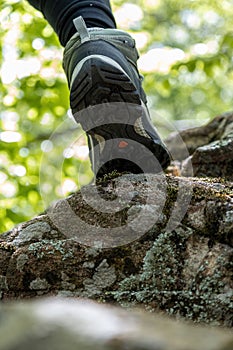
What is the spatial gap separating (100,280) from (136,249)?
0.51ft

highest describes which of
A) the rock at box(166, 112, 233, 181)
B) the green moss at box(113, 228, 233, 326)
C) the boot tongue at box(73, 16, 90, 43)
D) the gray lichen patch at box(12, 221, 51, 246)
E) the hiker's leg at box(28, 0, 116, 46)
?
the hiker's leg at box(28, 0, 116, 46)

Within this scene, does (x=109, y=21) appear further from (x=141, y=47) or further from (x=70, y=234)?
(x=141, y=47)

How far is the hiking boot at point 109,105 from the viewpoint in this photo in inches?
89.1

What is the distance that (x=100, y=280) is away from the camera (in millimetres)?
1770

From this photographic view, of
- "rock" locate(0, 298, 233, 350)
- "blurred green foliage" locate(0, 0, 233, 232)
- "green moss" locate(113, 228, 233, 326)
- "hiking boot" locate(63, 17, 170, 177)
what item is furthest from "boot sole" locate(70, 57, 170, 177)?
"blurred green foliage" locate(0, 0, 233, 232)

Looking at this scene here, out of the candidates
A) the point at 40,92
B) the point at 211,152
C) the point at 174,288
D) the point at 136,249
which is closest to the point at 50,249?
the point at 136,249

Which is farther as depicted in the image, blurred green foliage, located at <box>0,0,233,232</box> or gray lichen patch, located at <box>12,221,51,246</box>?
blurred green foliage, located at <box>0,0,233,232</box>

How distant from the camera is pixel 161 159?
2.47 meters

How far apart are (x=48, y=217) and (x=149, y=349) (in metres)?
1.35

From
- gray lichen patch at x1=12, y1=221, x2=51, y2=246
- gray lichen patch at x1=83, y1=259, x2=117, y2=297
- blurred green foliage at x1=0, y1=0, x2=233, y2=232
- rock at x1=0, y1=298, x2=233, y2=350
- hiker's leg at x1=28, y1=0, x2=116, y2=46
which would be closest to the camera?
rock at x1=0, y1=298, x2=233, y2=350

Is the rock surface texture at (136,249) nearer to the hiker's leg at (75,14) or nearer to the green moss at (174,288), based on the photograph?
the green moss at (174,288)

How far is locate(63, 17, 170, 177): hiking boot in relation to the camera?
2.26 metres

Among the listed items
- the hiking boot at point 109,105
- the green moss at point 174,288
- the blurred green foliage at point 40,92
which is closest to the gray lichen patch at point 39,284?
the green moss at point 174,288

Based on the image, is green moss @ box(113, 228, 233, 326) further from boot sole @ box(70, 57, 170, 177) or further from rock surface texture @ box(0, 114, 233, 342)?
boot sole @ box(70, 57, 170, 177)
